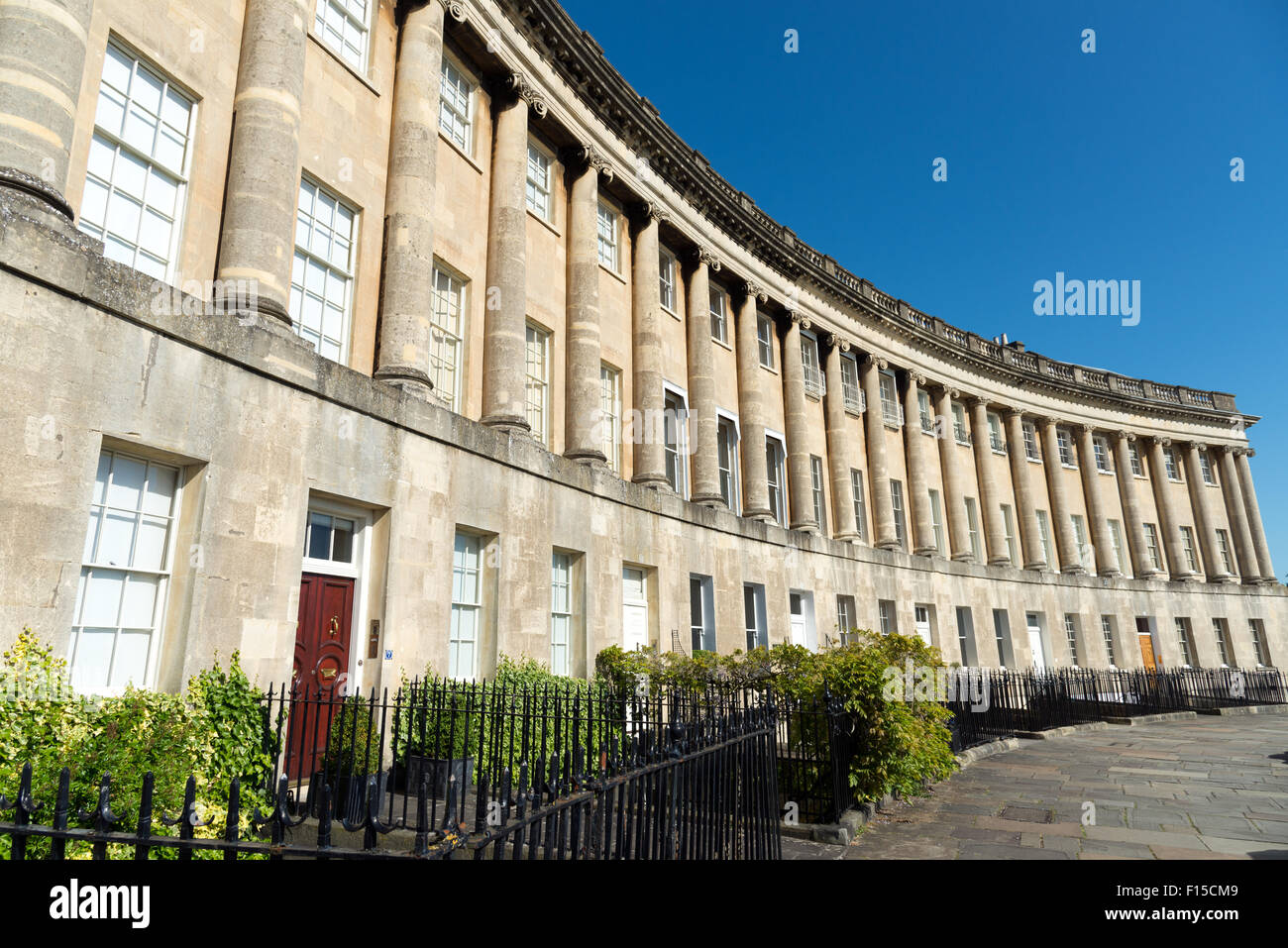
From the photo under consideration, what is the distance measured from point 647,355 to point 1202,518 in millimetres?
33643

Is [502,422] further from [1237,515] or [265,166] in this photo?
[1237,515]

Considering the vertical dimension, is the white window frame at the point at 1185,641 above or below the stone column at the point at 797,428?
below

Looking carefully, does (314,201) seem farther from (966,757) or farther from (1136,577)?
(1136,577)

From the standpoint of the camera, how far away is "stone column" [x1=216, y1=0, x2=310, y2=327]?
8906mm

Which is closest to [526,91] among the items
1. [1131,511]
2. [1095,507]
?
[1095,507]

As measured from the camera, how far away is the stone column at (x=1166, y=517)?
35.6 m

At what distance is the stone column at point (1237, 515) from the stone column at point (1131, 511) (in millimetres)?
5671

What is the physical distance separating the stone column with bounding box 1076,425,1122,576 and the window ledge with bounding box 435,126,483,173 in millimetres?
30833

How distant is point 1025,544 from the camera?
3136 cm

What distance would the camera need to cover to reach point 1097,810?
934 cm

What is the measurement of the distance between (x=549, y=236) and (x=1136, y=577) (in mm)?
31433

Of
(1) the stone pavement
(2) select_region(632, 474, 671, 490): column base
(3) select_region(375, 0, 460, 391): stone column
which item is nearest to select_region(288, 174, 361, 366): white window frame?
(3) select_region(375, 0, 460, 391): stone column

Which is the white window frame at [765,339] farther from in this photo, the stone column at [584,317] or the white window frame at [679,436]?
the stone column at [584,317]

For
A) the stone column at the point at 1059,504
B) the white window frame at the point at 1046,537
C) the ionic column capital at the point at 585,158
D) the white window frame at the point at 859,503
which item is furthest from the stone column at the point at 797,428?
the stone column at the point at 1059,504
